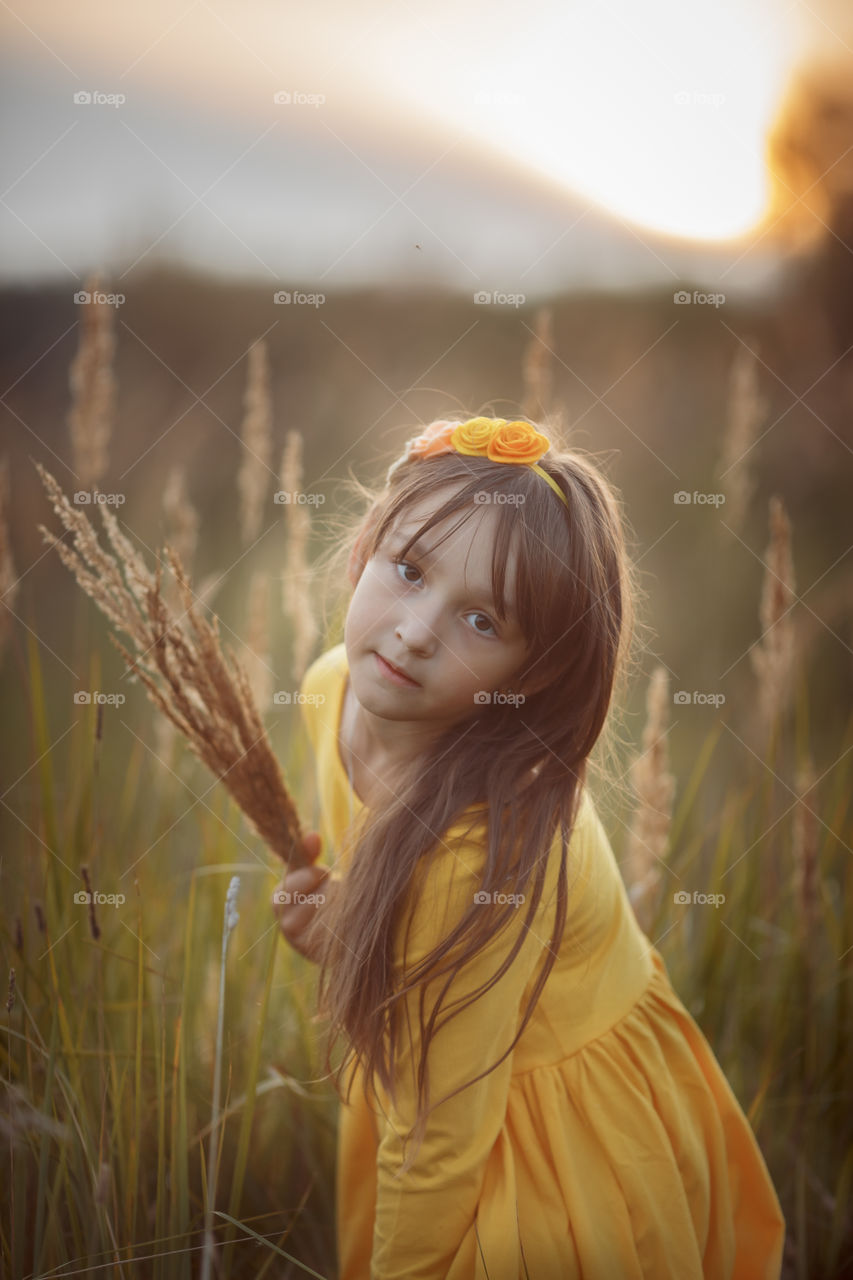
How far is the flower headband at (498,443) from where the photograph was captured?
954 millimetres

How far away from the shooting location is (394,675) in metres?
0.97

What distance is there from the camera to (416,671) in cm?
95

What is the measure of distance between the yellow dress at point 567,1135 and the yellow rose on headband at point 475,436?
0.42 metres

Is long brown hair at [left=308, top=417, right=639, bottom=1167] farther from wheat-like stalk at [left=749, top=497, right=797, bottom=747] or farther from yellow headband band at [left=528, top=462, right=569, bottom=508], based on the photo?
wheat-like stalk at [left=749, top=497, right=797, bottom=747]

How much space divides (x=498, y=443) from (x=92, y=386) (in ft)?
1.81

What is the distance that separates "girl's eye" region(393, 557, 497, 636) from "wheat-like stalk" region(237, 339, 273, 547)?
0.41 meters

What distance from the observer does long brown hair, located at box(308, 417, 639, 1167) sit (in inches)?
36.9

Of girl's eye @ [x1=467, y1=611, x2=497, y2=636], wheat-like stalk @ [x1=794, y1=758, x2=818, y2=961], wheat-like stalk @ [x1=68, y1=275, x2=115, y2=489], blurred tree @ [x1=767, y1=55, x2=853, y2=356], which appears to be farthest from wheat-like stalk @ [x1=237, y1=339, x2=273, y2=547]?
wheat-like stalk @ [x1=794, y1=758, x2=818, y2=961]

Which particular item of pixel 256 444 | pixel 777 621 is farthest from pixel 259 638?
pixel 777 621

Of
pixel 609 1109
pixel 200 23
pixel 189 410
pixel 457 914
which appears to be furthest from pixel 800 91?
pixel 609 1109

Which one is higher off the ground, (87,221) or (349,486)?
Result: (87,221)

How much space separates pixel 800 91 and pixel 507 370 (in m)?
0.54

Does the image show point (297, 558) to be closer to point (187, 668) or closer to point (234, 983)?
point (187, 668)

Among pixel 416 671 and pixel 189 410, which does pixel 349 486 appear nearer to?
pixel 189 410
